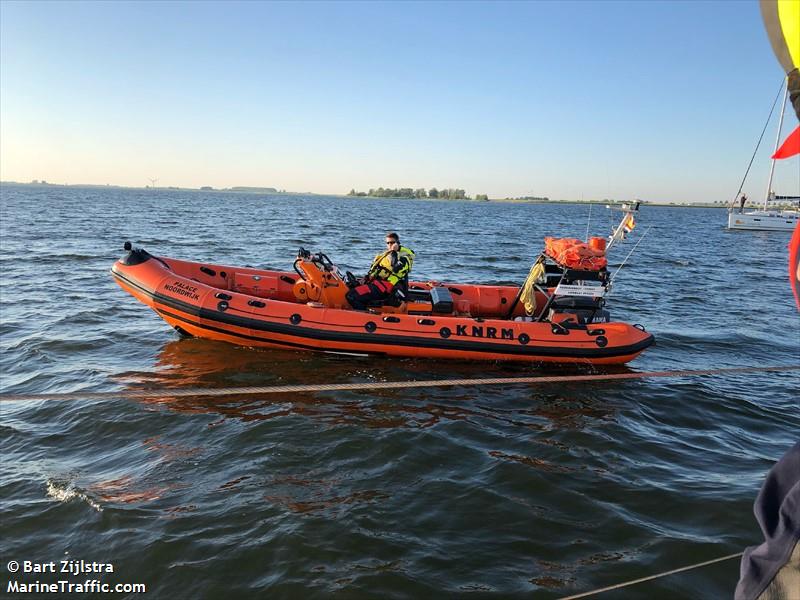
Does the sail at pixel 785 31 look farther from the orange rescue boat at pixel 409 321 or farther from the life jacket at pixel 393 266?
the life jacket at pixel 393 266

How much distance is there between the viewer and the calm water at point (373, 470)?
3654 millimetres

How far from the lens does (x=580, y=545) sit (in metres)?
3.91

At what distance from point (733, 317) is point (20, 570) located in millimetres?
12294

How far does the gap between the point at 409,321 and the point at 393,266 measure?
935 millimetres

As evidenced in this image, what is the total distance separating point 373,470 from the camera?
15.9 feet

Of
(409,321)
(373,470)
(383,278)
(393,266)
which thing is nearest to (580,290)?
(409,321)

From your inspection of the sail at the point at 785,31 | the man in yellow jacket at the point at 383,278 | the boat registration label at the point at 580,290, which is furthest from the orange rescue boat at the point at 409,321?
the sail at the point at 785,31

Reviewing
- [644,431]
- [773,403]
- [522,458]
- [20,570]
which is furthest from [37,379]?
[773,403]

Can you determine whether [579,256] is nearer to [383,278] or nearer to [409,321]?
[409,321]

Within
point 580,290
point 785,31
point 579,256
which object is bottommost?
point 580,290

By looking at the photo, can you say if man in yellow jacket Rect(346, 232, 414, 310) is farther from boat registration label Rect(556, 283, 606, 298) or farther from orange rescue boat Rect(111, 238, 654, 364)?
boat registration label Rect(556, 283, 606, 298)

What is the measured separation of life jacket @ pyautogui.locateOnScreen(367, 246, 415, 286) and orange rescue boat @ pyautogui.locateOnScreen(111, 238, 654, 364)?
10.5 inches

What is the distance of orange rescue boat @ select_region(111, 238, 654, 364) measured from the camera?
24.7ft

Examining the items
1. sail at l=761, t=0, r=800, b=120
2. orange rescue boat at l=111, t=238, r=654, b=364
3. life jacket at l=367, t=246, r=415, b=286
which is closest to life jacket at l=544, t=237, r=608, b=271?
orange rescue boat at l=111, t=238, r=654, b=364
